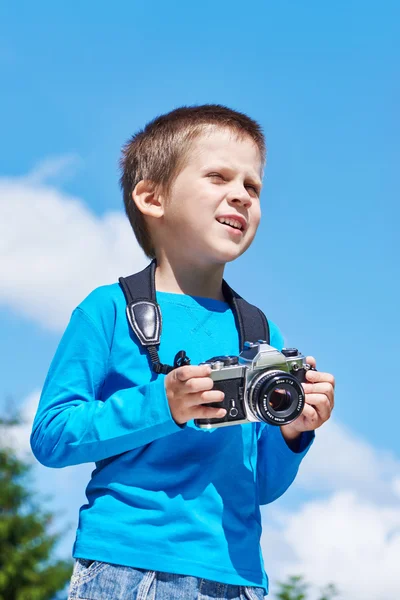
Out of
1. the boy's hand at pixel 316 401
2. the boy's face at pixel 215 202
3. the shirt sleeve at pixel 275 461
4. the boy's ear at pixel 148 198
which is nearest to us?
the boy's hand at pixel 316 401

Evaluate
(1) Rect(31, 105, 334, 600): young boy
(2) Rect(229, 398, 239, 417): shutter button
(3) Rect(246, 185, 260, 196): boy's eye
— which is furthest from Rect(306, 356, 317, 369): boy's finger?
(3) Rect(246, 185, 260, 196): boy's eye

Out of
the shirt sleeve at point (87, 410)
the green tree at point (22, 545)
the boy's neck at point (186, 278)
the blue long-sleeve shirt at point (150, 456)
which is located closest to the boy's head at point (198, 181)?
the boy's neck at point (186, 278)

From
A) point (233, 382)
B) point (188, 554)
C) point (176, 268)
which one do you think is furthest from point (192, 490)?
point (176, 268)

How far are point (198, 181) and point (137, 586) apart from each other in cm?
174

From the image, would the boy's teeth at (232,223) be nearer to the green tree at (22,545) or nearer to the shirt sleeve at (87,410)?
the shirt sleeve at (87,410)

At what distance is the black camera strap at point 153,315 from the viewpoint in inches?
124

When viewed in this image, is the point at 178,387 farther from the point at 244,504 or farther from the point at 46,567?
the point at 46,567

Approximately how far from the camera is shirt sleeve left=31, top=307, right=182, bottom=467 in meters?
2.80

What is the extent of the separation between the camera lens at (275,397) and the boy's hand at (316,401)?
0.12 m

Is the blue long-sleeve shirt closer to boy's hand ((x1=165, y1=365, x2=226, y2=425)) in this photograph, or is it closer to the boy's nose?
boy's hand ((x1=165, y1=365, x2=226, y2=425))

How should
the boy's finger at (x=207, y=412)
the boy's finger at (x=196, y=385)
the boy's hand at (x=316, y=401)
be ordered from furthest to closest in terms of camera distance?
the boy's hand at (x=316, y=401) → the boy's finger at (x=207, y=412) → the boy's finger at (x=196, y=385)

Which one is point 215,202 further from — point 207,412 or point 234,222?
point 207,412

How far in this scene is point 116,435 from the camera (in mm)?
2836

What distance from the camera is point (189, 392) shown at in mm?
2709
